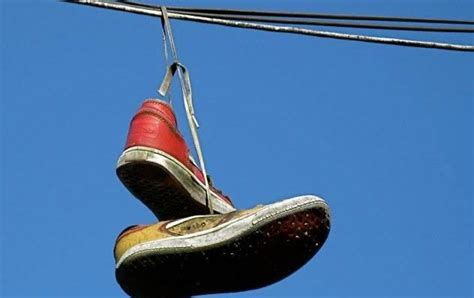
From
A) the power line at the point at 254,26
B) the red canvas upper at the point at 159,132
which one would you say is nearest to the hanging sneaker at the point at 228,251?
the red canvas upper at the point at 159,132

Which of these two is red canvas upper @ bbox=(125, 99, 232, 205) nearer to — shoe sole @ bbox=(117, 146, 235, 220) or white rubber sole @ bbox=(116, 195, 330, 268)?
shoe sole @ bbox=(117, 146, 235, 220)

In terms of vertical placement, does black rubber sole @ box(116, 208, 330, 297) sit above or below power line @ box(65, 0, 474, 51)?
below

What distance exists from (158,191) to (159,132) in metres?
0.23

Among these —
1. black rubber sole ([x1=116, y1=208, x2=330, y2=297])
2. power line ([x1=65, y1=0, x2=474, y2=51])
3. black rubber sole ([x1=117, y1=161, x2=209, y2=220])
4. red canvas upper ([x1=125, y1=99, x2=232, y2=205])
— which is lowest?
black rubber sole ([x1=116, y1=208, x2=330, y2=297])

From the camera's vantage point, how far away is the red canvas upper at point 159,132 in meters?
6.45

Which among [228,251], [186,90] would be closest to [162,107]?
[186,90]

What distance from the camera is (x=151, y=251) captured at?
237 inches

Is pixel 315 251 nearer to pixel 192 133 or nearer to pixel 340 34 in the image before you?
pixel 192 133

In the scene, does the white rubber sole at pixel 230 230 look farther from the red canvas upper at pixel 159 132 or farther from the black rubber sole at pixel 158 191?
the red canvas upper at pixel 159 132

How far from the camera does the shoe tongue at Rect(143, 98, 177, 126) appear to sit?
6.65 metres

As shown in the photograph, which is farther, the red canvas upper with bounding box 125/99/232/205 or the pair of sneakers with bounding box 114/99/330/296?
the red canvas upper with bounding box 125/99/232/205

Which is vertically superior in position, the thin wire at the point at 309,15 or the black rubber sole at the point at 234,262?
the thin wire at the point at 309,15

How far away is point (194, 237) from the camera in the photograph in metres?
6.03

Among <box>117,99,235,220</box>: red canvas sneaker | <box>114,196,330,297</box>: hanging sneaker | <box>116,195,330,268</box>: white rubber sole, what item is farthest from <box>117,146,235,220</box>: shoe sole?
<box>116,195,330,268</box>: white rubber sole
